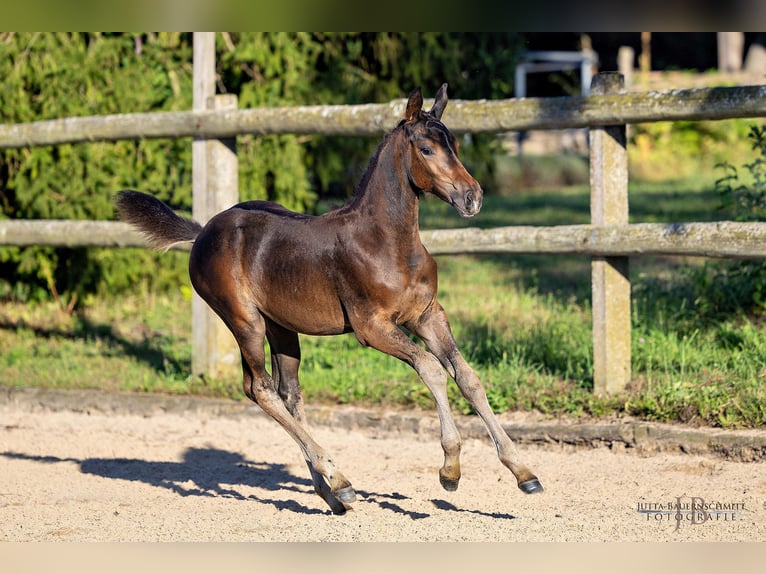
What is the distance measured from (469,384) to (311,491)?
1.46 metres

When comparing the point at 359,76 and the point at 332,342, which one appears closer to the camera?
the point at 332,342

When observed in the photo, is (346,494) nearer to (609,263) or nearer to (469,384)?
(469,384)

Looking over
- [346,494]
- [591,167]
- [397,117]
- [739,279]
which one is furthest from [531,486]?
[739,279]

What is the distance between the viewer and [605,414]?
6.71 metres

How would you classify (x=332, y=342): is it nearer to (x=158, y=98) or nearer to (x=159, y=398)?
(x=159, y=398)

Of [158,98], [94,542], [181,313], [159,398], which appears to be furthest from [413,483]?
[158,98]

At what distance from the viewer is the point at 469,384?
17.0 feet

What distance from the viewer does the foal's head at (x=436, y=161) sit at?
4.68 meters

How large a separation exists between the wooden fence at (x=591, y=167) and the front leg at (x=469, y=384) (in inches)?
72.2

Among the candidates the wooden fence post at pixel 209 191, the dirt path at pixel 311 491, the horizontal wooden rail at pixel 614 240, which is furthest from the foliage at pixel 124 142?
the dirt path at pixel 311 491

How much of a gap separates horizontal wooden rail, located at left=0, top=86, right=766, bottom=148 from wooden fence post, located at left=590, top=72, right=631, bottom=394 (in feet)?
0.44

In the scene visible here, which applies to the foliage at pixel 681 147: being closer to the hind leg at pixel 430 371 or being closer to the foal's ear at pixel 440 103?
the foal's ear at pixel 440 103

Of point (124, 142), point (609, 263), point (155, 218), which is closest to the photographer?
point (155, 218)
